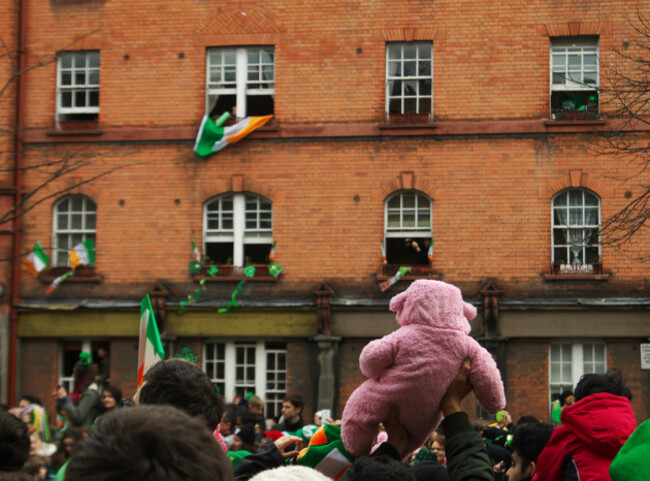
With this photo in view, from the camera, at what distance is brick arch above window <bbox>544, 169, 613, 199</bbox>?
2097 cm

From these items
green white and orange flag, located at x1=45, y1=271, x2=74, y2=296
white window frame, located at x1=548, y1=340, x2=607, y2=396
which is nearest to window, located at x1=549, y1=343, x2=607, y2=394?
white window frame, located at x1=548, y1=340, x2=607, y2=396

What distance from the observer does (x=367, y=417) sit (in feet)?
14.5

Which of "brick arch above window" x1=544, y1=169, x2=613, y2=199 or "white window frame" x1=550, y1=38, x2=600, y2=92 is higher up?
"white window frame" x1=550, y1=38, x2=600, y2=92

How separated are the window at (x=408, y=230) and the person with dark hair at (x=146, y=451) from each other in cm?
1931

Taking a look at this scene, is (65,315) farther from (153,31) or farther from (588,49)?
(588,49)

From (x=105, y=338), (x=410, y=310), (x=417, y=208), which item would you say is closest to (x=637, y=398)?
(x=417, y=208)

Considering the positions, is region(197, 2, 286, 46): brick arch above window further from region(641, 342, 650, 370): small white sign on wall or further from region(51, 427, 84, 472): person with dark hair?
region(51, 427, 84, 472): person with dark hair

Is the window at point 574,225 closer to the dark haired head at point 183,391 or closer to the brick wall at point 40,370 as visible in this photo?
the brick wall at point 40,370

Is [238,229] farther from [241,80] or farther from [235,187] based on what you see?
[241,80]

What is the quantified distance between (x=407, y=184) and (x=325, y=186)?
1.78 metres

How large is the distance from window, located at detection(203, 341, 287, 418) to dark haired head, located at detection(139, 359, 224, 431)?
1712 centimetres

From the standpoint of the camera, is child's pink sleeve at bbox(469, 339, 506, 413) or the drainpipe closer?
child's pink sleeve at bbox(469, 339, 506, 413)

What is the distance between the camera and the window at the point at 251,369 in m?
21.5

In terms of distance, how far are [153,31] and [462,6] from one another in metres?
6.93
